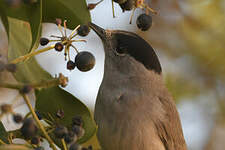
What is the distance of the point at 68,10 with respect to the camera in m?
2.54

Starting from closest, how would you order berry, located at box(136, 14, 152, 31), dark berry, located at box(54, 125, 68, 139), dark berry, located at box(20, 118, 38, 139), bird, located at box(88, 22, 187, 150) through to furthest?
dark berry, located at box(20, 118, 38, 139), dark berry, located at box(54, 125, 68, 139), berry, located at box(136, 14, 152, 31), bird, located at box(88, 22, 187, 150)

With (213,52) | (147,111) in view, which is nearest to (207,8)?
(213,52)

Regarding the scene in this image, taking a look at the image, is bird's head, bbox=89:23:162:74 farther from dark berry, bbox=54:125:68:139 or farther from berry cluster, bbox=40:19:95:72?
dark berry, bbox=54:125:68:139

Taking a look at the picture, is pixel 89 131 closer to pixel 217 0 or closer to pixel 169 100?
pixel 169 100

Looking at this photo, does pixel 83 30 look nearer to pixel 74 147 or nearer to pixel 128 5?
pixel 128 5

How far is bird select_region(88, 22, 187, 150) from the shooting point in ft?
12.5

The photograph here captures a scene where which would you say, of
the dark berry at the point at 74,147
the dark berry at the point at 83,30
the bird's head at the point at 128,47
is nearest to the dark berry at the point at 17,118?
the dark berry at the point at 74,147

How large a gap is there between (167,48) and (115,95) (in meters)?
2.33

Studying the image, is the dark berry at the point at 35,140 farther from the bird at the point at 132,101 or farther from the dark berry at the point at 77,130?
the bird at the point at 132,101

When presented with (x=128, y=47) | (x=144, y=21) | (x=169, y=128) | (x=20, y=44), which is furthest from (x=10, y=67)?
(x=169, y=128)

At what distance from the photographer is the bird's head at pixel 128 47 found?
4.15 meters

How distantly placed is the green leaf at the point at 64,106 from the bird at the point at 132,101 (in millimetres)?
1205

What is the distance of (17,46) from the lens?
94.5 inches

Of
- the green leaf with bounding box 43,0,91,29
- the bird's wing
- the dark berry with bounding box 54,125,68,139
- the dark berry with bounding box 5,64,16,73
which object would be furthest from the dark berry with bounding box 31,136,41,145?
the bird's wing
